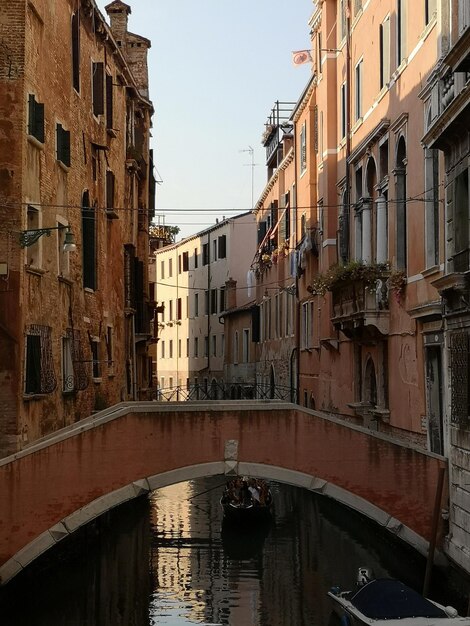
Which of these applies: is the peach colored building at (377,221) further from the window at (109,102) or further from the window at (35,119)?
the window at (35,119)

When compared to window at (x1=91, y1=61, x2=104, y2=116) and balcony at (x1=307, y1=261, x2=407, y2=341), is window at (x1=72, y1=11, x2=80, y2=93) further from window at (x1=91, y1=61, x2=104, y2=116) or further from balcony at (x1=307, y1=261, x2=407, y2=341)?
balcony at (x1=307, y1=261, x2=407, y2=341)

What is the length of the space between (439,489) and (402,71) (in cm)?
834

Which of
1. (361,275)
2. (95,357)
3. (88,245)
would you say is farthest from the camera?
(95,357)

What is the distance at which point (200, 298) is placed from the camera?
57.6 metres

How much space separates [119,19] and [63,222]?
1587cm

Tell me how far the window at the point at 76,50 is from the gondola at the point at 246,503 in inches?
374

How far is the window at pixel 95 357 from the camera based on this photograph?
24938 millimetres

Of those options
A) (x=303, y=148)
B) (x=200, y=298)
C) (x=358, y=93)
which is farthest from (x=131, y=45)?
(x=200, y=298)

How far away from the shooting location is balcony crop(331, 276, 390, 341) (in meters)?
22.1

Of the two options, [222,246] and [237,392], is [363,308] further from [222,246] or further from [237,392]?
[222,246]

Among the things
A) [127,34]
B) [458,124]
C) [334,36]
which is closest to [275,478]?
[458,124]

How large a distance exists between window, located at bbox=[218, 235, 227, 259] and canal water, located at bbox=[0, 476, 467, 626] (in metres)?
26.6

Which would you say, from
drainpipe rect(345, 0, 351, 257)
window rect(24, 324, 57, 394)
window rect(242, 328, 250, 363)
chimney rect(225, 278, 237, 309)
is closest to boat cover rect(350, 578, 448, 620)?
window rect(24, 324, 57, 394)

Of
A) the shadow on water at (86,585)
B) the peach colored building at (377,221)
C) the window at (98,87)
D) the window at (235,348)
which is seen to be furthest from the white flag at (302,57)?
the window at (235,348)
